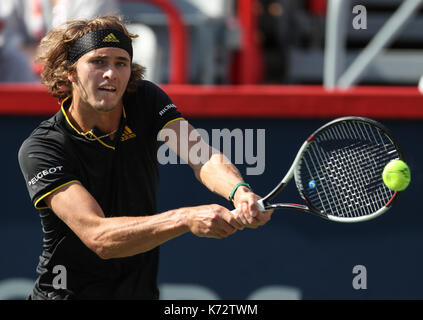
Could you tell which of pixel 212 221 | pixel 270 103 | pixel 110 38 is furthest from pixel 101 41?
pixel 270 103

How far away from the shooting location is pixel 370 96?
4.34 meters

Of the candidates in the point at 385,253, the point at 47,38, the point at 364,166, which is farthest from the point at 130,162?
the point at 385,253

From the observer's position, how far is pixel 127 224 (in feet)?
9.62

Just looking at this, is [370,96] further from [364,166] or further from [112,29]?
[112,29]

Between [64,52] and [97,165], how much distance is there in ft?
1.67

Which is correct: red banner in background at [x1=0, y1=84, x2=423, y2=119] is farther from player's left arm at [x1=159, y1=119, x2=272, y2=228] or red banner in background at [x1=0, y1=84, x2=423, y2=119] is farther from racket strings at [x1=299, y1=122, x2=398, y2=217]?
player's left arm at [x1=159, y1=119, x2=272, y2=228]

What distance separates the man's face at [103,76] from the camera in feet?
10.3

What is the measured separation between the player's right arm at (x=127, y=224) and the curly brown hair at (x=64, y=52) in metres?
0.54

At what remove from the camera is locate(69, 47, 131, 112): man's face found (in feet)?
10.3

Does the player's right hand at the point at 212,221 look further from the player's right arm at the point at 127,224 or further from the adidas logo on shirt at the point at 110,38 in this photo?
the adidas logo on shirt at the point at 110,38

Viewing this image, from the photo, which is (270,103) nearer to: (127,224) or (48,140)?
(48,140)

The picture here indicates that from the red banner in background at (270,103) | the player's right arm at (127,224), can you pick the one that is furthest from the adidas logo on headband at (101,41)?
the red banner in background at (270,103)

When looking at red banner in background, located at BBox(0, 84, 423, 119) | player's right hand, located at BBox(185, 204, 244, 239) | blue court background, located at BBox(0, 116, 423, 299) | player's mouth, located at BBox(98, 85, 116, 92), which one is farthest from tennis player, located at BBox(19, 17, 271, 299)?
blue court background, located at BBox(0, 116, 423, 299)
